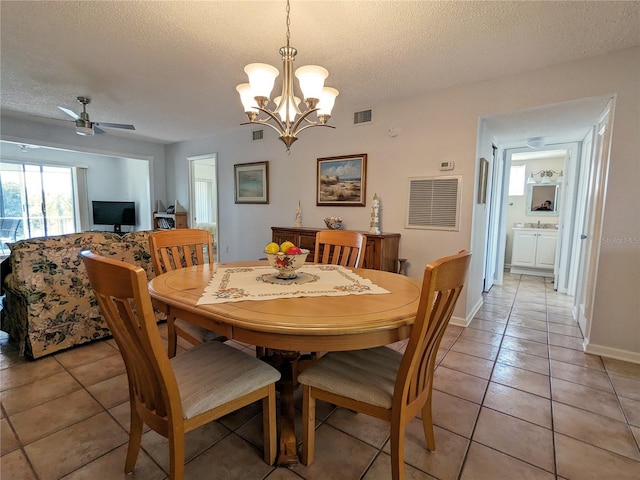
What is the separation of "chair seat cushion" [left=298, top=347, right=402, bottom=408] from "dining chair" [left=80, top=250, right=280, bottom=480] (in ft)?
0.67

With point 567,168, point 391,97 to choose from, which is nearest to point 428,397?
point 391,97

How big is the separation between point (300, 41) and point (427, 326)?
6.92ft

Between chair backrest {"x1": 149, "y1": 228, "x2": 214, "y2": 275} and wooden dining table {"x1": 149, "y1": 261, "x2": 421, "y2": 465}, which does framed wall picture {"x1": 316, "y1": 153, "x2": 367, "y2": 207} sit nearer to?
chair backrest {"x1": 149, "y1": 228, "x2": 214, "y2": 275}

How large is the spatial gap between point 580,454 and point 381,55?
2.72m

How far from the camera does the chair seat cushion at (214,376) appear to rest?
43.6 inches

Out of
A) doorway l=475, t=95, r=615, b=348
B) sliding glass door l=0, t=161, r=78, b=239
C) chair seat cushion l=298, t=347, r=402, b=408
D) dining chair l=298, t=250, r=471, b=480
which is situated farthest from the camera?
sliding glass door l=0, t=161, r=78, b=239

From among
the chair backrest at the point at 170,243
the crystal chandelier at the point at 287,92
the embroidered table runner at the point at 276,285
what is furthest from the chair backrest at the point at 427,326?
the chair backrest at the point at 170,243

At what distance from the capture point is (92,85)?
118 inches

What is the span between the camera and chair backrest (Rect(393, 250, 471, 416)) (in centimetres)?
100

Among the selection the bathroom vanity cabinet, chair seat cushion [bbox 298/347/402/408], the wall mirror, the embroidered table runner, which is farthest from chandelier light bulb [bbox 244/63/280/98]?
the wall mirror

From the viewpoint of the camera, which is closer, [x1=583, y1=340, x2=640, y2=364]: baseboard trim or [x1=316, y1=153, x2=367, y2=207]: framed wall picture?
[x1=583, y1=340, x2=640, y2=364]: baseboard trim

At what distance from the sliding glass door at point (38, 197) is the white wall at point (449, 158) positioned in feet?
14.3

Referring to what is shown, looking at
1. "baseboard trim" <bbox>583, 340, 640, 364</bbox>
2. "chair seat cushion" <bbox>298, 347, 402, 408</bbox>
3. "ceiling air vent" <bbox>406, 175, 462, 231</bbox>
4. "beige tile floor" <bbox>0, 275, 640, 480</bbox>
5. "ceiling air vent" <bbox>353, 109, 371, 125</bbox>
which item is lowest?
"beige tile floor" <bbox>0, 275, 640, 480</bbox>

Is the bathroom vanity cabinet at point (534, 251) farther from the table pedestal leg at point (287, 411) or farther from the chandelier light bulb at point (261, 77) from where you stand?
the chandelier light bulb at point (261, 77)
